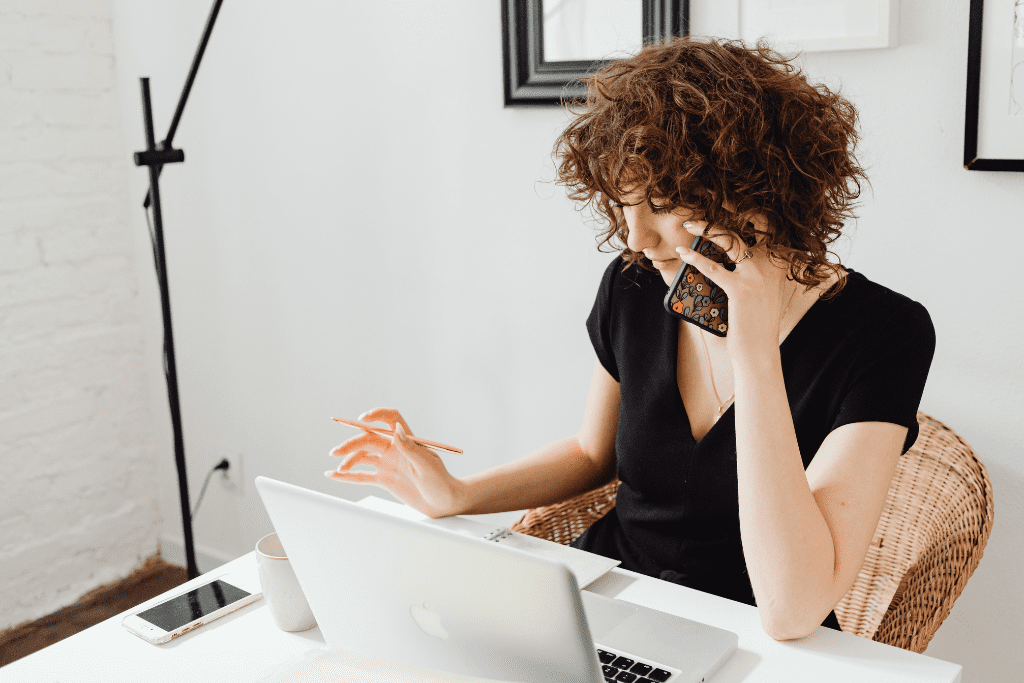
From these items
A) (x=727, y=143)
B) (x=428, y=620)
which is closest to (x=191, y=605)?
(x=428, y=620)

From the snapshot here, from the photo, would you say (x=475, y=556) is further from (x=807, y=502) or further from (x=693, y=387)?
(x=693, y=387)

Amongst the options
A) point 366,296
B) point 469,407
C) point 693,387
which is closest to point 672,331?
point 693,387

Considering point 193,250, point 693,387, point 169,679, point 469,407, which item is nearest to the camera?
point 169,679

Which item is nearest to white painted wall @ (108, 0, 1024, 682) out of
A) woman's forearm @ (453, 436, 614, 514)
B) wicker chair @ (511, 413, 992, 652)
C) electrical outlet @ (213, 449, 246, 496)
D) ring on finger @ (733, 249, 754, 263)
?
electrical outlet @ (213, 449, 246, 496)

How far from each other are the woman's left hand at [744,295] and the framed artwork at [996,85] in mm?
528

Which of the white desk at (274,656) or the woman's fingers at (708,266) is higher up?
the woman's fingers at (708,266)

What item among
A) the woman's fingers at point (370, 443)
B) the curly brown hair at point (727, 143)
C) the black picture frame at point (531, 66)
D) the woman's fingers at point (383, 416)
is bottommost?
the woman's fingers at point (370, 443)

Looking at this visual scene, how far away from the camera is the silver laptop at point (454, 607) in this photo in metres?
0.69

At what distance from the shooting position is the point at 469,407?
77.7 inches

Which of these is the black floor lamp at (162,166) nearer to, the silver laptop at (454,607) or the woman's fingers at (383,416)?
the woman's fingers at (383,416)

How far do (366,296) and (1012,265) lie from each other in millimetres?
1257

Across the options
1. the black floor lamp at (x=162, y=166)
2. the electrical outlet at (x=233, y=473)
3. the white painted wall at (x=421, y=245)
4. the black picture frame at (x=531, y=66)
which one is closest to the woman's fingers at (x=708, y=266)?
the white painted wall at (x=421, y=245)

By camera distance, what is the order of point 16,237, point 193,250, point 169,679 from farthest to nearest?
point 193,250 < point 16,237 < point 169,679

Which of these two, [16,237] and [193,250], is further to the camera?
[193,250]
